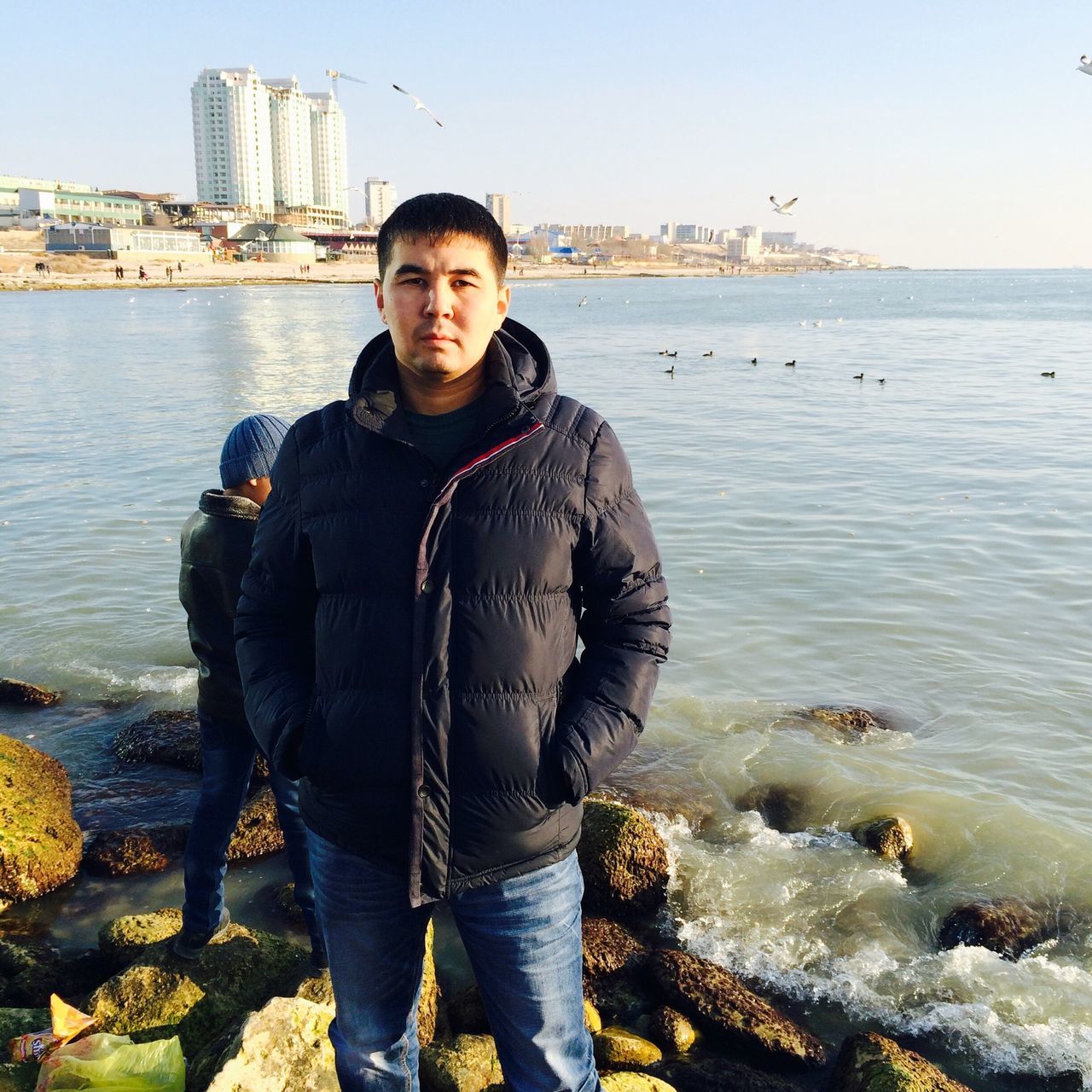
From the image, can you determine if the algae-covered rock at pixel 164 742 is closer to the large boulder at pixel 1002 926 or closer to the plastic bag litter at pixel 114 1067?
the plastic bag litter at pixel 114 1067

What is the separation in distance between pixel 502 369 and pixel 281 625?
889mm

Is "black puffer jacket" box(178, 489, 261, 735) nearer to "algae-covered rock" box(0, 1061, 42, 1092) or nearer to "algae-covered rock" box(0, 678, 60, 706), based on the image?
"algae-covered rock" box(0, 1061, 42, 1092)

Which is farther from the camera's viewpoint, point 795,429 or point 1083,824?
point 795,429

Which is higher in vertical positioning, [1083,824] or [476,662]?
[476,662]

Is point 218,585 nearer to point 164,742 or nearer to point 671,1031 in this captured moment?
point 671,1031

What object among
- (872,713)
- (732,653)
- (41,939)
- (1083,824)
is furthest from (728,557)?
(41,939)

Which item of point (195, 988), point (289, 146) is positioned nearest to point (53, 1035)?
point (195, 988)

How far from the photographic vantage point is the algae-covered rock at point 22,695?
315 inches

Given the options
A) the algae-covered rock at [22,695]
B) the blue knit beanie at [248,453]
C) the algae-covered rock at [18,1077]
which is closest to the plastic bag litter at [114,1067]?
the algae-covered rock at [18,1077]

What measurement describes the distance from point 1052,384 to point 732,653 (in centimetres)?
2297

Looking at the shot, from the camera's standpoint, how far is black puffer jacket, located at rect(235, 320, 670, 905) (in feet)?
7.61

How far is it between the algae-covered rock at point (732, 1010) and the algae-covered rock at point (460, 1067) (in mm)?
1055

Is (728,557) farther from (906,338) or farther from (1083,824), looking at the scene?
(906,338)

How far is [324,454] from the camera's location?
97.1 inches
